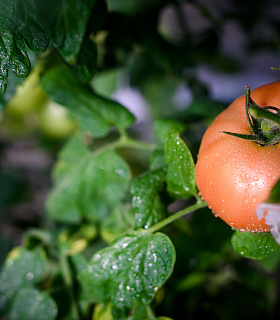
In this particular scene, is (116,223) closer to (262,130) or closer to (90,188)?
(90,188)

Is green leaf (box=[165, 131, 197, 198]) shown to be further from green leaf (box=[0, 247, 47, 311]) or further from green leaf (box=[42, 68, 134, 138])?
green leaf (box=[0, 247, 47, 311])

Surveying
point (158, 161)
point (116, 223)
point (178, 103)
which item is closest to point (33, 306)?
point (116, 223)

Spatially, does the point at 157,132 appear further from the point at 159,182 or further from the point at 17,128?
the point at 17,128

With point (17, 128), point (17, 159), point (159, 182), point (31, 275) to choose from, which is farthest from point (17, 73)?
point (17, 159)

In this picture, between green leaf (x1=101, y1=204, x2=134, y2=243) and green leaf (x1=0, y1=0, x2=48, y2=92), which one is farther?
green leaf (x1=101, y1=204, x2=134, y2=243)

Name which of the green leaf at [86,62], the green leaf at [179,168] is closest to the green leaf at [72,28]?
the green leaf at [86,62]

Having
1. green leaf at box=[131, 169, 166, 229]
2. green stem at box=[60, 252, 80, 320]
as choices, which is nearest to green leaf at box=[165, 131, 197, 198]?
green leaf at box=[131, 169, 166, 229]
